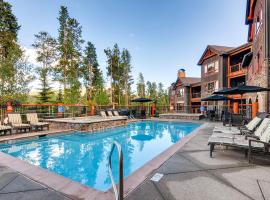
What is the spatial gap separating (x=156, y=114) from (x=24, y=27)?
18.7m

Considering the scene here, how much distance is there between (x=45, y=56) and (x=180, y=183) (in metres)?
25.6

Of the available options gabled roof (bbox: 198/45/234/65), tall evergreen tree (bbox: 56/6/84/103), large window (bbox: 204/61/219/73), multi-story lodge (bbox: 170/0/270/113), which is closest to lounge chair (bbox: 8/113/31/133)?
multi-story lodge (bbox: 170/0/270/113)

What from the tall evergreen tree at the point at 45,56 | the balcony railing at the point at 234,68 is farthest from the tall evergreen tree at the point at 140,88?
the balcony railing at the point at 234,68

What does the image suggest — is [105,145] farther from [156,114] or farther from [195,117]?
[156,114]

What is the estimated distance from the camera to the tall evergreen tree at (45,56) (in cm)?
2219

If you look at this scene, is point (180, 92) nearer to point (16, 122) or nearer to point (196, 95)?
point (196, 95)

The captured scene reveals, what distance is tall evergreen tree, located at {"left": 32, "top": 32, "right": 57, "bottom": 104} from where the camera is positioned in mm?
22188

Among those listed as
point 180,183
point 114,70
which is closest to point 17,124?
point 180,183

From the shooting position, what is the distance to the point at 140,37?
2197 centimetres

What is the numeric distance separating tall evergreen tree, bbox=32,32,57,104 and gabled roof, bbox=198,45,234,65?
2153cm

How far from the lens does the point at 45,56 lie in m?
22.6

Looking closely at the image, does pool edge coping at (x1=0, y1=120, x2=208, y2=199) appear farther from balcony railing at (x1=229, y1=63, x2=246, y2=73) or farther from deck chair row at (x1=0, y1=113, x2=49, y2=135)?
balcony railing at (x1=229, y1=63, x2=246, y2=73)

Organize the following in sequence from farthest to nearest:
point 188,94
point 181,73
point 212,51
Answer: point 181,73 → point 188,94 → point 212,51

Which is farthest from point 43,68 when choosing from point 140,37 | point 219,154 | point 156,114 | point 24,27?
point 219,154
